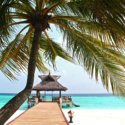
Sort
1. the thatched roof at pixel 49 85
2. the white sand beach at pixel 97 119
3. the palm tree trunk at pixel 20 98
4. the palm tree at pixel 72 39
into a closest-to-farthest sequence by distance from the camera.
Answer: the palm tree trunk at pixel 20 98 → the palm tree at pixel 72 39 → the white sand beach at pixel 97 119 → the thatched roof at pixel 49 85

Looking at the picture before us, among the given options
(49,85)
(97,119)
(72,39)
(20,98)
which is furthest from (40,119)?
(97,119)

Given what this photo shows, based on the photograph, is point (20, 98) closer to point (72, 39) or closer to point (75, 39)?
point (75, 39)

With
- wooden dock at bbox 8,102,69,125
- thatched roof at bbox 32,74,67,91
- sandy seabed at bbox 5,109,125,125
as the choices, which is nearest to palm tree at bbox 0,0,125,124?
wooden dock at bbox 8,102,69,125

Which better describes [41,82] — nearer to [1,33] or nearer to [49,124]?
[49,124]

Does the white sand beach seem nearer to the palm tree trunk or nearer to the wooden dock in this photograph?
the wooden dock

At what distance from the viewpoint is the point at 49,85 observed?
51.3ft

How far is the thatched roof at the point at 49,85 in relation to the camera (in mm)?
15053

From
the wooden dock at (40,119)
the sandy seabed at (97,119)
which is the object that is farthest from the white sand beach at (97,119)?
the wooden dock at (40,119)

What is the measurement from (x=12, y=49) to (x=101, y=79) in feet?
8.24

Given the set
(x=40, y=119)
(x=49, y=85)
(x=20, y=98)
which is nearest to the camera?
(x=20, y=98)

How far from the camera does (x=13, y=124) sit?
3881 mm

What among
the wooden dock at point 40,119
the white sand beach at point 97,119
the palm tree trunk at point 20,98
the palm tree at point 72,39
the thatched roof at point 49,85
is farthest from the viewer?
the thatched roof at point 49,85

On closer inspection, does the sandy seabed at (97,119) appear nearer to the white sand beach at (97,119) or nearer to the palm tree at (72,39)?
the white sand beach at (97,119)

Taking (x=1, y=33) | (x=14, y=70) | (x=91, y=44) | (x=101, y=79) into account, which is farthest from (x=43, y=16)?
(x=101, y=79)
